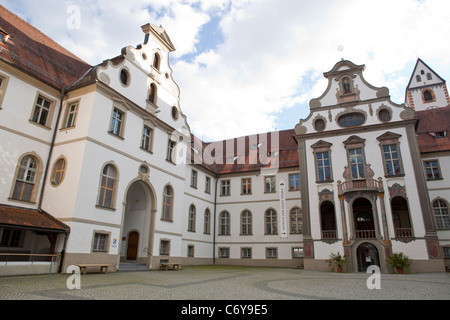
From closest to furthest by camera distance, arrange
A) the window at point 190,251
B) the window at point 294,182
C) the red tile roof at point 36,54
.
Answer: the red tile roof at point 36,54, the window at point 190,251, the window at point 294,182

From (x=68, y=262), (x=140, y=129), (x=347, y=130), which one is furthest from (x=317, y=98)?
(x=68, y=262)

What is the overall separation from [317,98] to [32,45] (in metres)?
21.2

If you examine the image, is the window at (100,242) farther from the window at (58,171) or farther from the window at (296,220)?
the window at (296,220)

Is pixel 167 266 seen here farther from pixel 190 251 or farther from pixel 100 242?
pixel 190 251

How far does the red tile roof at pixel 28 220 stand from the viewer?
1265 centimetres

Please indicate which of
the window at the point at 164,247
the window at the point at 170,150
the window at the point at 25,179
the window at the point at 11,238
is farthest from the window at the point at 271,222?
the window at the point at 11,238

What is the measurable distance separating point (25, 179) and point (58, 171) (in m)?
1.49

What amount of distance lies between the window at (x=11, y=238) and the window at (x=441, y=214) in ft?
93.6

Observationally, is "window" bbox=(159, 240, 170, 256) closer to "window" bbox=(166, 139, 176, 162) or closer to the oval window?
"window" bbox=(166, 139, 176, 162)

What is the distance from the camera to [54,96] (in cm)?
1722

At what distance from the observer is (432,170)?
25750 millimetres

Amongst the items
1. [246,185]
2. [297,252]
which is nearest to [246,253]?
[297,252]

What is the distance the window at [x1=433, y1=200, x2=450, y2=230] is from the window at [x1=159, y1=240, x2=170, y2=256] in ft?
68.7

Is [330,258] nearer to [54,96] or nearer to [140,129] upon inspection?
[140,129]
